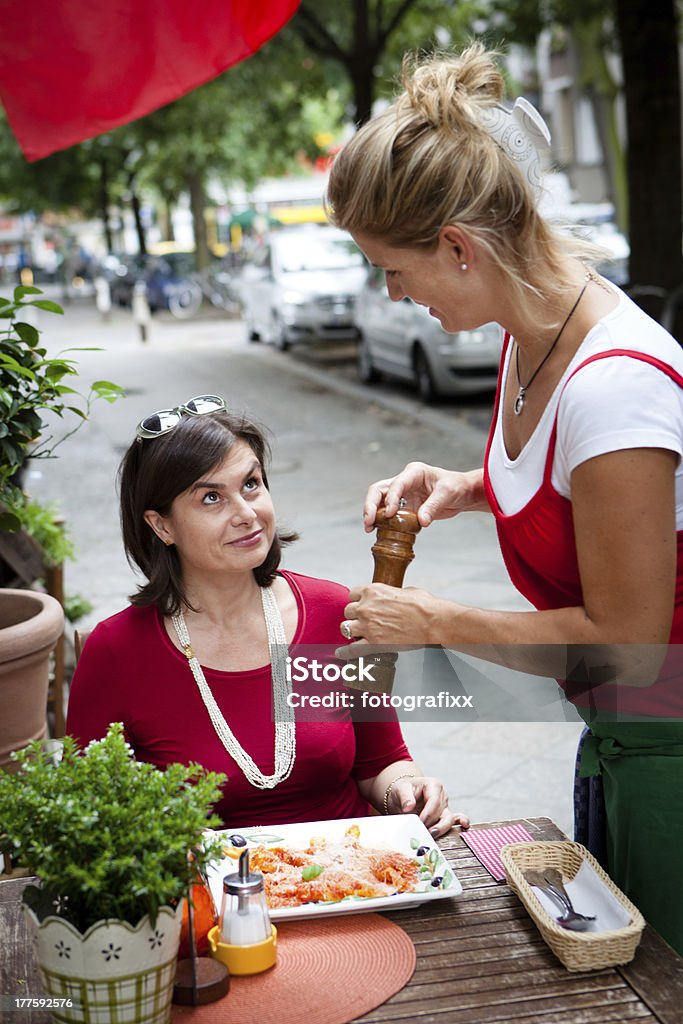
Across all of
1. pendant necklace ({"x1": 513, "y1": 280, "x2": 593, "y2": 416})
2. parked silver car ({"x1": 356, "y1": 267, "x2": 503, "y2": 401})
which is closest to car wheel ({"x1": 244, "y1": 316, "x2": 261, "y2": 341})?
parked silver car ({"x1": 356, "y1": 267, "x2": 503, "y2": 401})

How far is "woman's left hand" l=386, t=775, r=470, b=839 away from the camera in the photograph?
94.7 inches

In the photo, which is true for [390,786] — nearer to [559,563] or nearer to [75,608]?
[559,563]

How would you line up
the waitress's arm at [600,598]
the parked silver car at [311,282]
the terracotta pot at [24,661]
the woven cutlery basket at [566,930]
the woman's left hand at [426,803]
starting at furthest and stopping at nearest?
the parked silver car at [311,282], the terracotta pot at [24,661], the woman's left hand at [426,803], the woven cutlery basket at [566,930], the waitress's arm at [600,598]

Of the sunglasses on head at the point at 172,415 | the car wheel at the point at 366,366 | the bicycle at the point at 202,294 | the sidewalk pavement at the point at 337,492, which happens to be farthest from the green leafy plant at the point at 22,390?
the bicycle at the point at 202,294

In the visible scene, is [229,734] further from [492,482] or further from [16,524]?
[16,524]

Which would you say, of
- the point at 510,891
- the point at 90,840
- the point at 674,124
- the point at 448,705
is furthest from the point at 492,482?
the point at 674,124

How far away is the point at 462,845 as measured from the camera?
2312 millimetres

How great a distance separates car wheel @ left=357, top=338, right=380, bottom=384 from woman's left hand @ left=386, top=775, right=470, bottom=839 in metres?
12.7

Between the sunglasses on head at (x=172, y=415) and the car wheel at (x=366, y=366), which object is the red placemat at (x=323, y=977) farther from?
the car wheel at (x=366, y=366)

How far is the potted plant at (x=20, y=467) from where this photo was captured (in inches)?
133

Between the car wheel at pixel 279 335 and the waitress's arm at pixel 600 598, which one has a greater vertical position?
the waitress's arm at pixel 600 598

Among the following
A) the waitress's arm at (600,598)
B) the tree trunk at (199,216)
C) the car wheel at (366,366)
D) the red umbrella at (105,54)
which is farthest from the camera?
the tree trunk at (199,216)

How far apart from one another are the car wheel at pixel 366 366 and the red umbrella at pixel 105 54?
10.8 meters

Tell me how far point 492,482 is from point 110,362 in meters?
17.8
